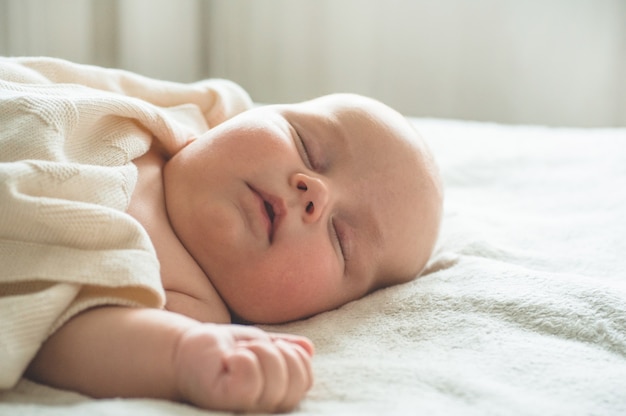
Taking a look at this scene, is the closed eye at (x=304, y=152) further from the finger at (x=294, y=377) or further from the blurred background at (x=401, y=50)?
the blurred background at (x=401, y=50)

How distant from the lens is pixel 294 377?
0.65 meters

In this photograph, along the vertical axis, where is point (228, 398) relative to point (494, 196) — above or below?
above

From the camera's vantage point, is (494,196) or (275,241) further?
(494,196)

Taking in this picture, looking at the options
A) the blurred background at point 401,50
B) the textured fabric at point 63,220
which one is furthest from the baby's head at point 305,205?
the blurred background at point 401,50

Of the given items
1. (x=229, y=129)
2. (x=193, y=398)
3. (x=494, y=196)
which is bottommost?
(x=494, y=196)

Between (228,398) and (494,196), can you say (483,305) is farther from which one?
(494,196)

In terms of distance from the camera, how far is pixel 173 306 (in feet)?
2.84

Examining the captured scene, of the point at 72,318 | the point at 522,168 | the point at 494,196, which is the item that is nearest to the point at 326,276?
the point at 72,318

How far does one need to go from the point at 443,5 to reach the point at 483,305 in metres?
1.53

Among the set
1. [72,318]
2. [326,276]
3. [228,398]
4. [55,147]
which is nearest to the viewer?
[228,398]

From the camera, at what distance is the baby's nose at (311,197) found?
0.93 m

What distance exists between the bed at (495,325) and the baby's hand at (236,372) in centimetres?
2

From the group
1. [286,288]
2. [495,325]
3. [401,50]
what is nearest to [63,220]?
[286,288]

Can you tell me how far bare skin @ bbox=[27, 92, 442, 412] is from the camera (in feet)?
2.32
